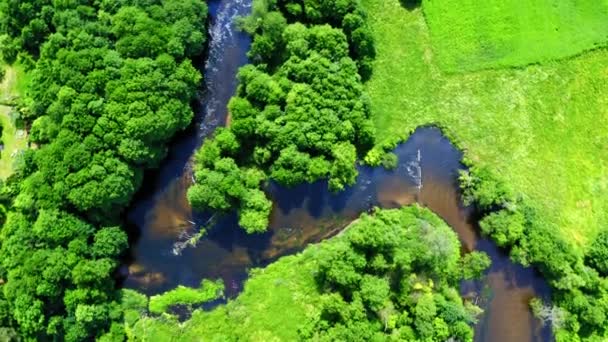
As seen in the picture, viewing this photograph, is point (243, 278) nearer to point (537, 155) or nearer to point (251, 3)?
point (251, 3)

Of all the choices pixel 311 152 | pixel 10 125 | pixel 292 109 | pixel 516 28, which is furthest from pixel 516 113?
pixel 10 125

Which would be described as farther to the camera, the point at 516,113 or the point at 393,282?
the point at 516,113

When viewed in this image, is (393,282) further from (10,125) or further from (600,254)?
(10,125)

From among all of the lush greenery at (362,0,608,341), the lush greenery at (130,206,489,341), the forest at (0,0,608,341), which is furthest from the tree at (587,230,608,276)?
the lush greenery at (130,206,489,341)

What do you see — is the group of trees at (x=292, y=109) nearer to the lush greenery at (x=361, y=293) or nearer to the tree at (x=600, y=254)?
the lush greenery at (x=361, y=293)

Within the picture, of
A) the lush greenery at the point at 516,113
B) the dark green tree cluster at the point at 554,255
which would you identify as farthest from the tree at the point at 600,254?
the lush greenery at the point at 516,113

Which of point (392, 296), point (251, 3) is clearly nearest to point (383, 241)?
point (392, 296)

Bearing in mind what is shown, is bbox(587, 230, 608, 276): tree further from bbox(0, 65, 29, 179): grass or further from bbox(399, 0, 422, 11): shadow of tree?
bbox(0, 65, 29, 179): grass
